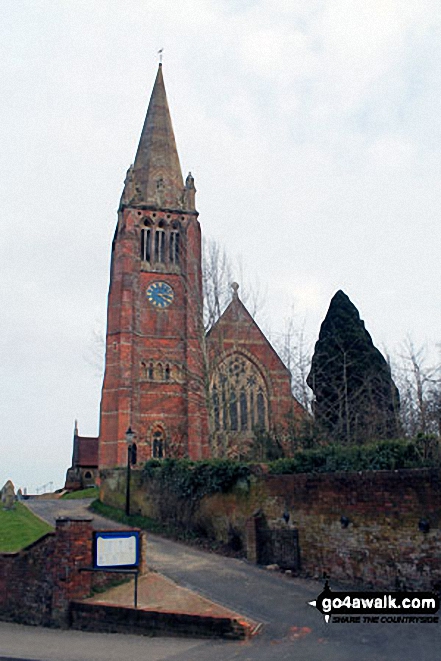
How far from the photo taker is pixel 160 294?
37.8m

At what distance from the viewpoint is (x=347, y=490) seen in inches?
459

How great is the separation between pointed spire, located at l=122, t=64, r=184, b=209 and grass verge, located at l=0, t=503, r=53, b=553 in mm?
23727

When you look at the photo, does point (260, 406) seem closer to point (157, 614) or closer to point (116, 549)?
point (116, 549)

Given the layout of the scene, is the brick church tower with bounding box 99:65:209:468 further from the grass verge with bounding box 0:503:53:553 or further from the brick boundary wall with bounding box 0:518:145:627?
the brick boundary wall with bounding box 0:518:145:627

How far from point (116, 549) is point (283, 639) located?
3654mm

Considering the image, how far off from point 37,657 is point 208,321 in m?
17.0

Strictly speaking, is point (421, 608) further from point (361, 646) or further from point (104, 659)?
point (104, 659)

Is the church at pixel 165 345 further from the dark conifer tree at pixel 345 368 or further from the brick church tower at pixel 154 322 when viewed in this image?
the dark conifer tree at pixel 345 368

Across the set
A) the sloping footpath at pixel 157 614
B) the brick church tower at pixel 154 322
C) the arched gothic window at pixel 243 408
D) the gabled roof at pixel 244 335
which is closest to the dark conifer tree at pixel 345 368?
the brick church tower at pixel 154 322

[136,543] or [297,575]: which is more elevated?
[136,543]

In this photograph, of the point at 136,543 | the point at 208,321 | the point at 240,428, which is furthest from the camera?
the point at 240,428

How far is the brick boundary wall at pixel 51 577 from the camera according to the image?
34.1 ft

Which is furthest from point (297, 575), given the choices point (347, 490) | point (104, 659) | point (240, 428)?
point (240, 428)

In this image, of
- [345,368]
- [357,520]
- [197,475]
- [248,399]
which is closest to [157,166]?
[248,399]
